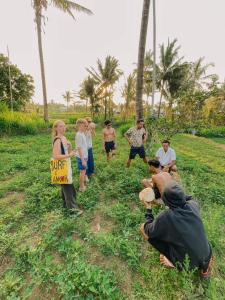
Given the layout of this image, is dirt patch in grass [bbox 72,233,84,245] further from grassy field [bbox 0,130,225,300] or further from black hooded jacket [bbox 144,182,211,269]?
black hooded jacket [bbox 144,182,211,269]

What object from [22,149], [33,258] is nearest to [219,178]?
[33,258]

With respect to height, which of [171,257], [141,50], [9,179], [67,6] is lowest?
[9,179]

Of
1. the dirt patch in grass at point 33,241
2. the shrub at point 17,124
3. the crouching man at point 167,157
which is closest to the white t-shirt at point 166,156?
the crouching man at point 167,157

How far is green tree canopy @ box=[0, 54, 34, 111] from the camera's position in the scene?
2184cm

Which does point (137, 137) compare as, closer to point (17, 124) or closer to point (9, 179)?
point (9, 179)

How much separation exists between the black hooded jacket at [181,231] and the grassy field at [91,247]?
0.21 metres

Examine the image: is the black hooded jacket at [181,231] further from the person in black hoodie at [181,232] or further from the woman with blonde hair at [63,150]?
the woman with blonde hair at [63,150]

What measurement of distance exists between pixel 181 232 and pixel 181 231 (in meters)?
0.01

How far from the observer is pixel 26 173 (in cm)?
586

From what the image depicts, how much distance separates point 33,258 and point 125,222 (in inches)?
60.9

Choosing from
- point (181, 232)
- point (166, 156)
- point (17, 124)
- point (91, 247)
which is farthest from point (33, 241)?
point (17, 124)

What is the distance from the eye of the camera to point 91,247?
9.73 feet

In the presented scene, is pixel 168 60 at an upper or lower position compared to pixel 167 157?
upper

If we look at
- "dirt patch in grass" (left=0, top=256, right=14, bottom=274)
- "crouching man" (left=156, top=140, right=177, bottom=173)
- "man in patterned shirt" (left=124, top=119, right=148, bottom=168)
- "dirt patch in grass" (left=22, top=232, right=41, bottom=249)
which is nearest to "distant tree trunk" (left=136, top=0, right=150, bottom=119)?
"man in patterned shirt" (left=124, top=119, right=148, bottom=168)
